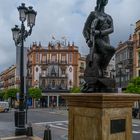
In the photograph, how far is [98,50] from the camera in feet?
25.7

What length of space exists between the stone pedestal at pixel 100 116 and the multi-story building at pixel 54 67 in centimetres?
10138

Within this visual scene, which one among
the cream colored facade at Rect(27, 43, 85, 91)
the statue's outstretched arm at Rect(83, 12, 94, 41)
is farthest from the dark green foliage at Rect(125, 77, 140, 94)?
the cream colored facade at Rect(27, 43, 85, 91)

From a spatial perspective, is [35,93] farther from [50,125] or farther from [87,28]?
[87,28]

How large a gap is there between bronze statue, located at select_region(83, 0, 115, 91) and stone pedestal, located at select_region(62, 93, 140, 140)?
454mm

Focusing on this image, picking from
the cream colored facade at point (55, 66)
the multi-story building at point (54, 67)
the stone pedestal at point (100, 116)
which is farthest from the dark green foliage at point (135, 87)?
the cream colored facade at point (55, 66)

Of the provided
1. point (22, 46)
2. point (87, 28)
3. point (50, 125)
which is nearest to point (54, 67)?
point (50, 125)

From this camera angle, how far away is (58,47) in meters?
112

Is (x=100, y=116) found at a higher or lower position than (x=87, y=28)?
lower

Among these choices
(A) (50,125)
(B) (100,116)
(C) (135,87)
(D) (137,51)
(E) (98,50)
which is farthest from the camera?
(D) (137,51)

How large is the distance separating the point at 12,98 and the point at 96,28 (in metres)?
104

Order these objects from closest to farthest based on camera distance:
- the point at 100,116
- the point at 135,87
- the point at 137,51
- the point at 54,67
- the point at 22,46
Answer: the point at 100,116, the point at 22,46, the point at 135,87, the point at 137,51, the point at 54,67

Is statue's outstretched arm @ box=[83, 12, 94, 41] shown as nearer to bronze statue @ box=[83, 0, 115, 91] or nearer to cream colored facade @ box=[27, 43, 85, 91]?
bronze statue @ box=[83, 0, 115, 91]

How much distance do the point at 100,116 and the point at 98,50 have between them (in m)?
1.41

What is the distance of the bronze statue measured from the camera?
775 cm
